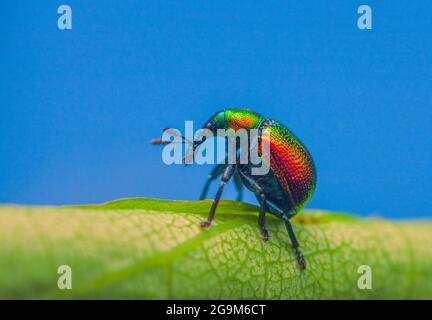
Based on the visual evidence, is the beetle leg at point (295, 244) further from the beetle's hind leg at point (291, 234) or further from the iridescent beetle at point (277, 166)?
the iridescent beetle at point (277, 166)

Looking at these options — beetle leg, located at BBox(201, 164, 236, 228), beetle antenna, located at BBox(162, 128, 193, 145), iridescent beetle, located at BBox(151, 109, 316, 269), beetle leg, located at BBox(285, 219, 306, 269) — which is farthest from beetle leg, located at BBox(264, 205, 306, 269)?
beetle antenna, located at BBox(162, 128, 193, 145)

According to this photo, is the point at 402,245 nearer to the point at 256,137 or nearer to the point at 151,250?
the point at 256,137

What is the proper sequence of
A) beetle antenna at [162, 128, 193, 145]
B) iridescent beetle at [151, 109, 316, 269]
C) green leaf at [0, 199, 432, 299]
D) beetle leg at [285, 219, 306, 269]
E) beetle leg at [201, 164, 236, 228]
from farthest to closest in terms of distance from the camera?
beetle antenna at [162, 128, 193, 145]
iridescent beetle at [151, 109, 316, 269]
beetle leg at [285, 219, 306, 269]
beetle leg at [201, 164, 236, 228]
green leaf at [0, 199, 432, 299]

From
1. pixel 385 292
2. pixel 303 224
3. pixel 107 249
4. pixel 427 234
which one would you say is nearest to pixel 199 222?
pixel 107 249

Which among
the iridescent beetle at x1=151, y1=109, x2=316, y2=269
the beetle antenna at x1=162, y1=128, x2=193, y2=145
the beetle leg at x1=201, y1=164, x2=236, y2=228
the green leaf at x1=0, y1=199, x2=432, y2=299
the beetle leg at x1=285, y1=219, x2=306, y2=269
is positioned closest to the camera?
the green leaf at x1=0, y1=199, x2=432, y2=299

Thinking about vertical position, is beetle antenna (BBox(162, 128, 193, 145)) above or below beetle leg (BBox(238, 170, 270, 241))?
above

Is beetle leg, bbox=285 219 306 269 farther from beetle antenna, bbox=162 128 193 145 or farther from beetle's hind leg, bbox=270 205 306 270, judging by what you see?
beetle antenna, bbox=162 128 193 145

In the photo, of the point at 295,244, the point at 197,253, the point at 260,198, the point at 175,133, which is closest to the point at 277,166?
the point at 260,198

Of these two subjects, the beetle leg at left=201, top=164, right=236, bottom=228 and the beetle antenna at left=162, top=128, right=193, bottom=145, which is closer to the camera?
the beetle leg at left=201, top=164, right=236, bottom=228
